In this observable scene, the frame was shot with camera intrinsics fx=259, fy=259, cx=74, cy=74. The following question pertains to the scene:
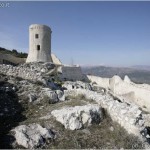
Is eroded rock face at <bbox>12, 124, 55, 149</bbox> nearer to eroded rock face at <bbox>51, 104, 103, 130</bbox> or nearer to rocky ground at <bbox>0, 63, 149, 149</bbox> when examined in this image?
rocky ground at <bbox>0, 63, 149, 149</bbox>

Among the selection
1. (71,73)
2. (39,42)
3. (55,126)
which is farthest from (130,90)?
(55,126)

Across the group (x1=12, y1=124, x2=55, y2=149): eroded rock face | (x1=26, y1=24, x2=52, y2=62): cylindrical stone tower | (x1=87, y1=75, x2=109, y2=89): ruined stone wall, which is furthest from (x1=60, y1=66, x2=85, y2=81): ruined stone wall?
(x1=12, y1=124, x2=55, y2=149): eroded rock face

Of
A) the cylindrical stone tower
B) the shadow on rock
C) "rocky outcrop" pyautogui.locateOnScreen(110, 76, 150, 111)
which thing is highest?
the cylindrical stone tower

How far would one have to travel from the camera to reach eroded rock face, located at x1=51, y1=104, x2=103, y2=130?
32.7ft

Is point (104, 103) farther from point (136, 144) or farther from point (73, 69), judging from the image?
point (73, 69)

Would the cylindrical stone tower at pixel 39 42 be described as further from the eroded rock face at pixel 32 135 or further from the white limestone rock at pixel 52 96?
the eroded rock face at pixel 32 135

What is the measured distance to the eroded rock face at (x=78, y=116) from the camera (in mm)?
9977

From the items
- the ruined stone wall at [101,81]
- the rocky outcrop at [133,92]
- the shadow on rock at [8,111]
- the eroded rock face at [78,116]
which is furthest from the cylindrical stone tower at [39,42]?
the eroded rock face at [78,116]

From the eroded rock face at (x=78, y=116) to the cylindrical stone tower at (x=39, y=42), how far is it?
26.1 meters

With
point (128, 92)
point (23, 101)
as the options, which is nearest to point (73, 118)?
point (23, 101)

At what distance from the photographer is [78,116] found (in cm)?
1027

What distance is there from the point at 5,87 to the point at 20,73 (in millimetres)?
3385

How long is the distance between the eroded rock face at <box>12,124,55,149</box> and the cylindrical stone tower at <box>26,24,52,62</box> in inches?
1075

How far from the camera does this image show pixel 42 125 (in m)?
9.84
